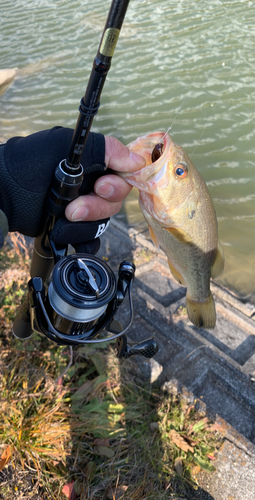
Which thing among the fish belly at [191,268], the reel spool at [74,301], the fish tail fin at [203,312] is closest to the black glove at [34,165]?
the reel spool at [74,301]

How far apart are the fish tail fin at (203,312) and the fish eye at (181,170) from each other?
0.79m

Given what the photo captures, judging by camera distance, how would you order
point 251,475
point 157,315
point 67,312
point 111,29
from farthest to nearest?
1. point 157,315
2. point 251,475
3. point 67,312
4. point 111,29

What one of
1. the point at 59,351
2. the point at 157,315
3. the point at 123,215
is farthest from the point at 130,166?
the point at 123,215

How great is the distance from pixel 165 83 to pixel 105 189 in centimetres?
839

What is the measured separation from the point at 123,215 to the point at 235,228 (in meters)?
1.82

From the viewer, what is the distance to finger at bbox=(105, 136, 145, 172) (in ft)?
5.82

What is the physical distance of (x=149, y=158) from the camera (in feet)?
6.50

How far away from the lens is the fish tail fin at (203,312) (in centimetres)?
228

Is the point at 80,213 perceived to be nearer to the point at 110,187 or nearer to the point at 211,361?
the point at 110,187

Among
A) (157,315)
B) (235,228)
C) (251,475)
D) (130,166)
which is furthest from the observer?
(235,228)

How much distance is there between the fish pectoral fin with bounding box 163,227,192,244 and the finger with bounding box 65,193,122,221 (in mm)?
366

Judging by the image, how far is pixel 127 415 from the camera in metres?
2.77

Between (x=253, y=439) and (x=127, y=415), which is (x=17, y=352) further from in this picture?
(x=253, y=439)

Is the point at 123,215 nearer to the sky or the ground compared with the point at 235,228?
nearer to the ground
